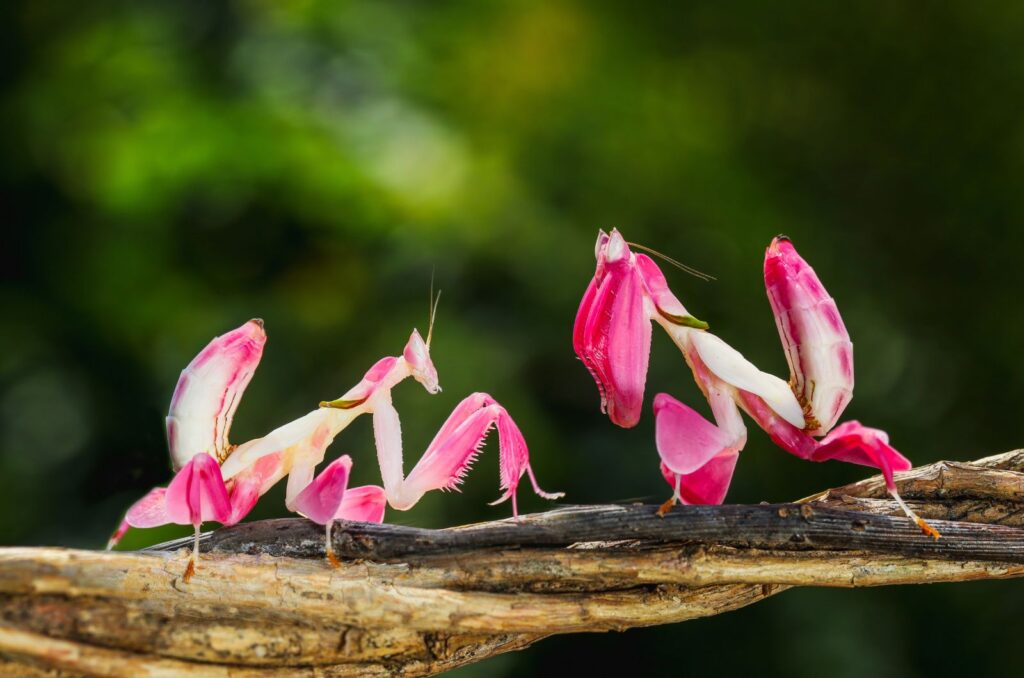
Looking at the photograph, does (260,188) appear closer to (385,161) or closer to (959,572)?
(385,161)

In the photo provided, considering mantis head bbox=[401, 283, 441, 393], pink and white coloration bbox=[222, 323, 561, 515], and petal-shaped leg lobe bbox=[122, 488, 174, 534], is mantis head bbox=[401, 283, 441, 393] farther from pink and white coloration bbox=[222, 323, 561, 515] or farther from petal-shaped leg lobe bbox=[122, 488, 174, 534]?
petal-shaped leg lobe bbox=[122, 488, 174, 534]

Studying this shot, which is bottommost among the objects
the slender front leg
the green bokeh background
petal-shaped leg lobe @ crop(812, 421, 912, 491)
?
petal-shaped leg lobe @ crop(812, 421, 912, 491)

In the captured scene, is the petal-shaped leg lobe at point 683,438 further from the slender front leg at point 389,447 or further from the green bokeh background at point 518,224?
the green bokeh background at point 518,224

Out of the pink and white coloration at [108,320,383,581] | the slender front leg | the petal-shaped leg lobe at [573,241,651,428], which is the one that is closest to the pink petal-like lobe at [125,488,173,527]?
the pink and white coloration at [108,320,383,581]

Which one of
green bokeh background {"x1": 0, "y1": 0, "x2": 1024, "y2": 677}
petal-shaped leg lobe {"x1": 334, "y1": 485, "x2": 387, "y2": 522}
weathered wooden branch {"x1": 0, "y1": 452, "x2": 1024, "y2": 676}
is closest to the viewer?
weathered wooden branch {"x1": 0, "y1": 452, "x2": 1024, "y2": 676}

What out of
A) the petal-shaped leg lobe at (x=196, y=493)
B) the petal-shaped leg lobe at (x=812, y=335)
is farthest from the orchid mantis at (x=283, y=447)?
the petal-shaped leg lobe at (x=812, y=335)

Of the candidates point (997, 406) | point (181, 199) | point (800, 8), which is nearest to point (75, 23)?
point (181, 199)

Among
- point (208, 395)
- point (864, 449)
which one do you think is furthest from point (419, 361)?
point (864, 449)
